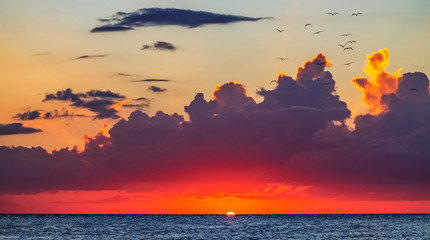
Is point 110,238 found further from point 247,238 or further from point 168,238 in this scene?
point 247,238

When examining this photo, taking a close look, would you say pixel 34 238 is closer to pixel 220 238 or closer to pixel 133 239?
pixel 133 239

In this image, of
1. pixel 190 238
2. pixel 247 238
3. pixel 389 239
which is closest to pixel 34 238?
pixel 190 238

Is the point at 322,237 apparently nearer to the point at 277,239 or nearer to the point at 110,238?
the point at 277,239

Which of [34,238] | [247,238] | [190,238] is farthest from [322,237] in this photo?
[34,238]

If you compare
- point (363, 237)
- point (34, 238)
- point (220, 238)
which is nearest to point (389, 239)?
point (363, 237)

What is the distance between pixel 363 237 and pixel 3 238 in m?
81.4

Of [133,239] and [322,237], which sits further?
[322,237]

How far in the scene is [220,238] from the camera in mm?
167000

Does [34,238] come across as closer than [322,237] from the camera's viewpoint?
Yes

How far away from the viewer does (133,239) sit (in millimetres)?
163875

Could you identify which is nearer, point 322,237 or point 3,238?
point 3,238

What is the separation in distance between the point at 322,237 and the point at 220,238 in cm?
2557

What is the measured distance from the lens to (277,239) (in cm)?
16600

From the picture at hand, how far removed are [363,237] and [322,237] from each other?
31.0 ft
